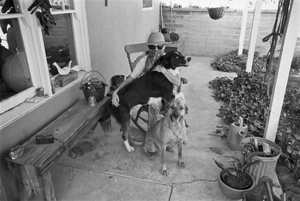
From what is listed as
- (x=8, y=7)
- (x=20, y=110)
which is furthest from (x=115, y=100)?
(x=8, y=7)

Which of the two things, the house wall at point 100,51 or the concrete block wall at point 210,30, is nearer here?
the house wall at point 100,51

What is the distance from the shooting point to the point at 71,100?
9.88 feet

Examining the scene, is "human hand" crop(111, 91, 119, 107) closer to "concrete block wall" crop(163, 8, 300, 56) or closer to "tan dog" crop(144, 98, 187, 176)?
"tan dog" crop(144, 98, 187, 176)

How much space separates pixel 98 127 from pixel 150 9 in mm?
4498

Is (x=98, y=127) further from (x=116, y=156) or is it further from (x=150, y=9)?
(x=150, y=9)

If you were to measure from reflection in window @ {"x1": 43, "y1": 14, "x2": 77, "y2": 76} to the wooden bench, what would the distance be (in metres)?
0.74

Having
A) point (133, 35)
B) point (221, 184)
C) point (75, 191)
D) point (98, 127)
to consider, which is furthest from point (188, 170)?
point (133, 35)

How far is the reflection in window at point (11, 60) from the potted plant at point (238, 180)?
7.20ft

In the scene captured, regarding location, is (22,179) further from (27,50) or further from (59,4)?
(59,4)

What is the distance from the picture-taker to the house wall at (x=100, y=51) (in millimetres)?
2125

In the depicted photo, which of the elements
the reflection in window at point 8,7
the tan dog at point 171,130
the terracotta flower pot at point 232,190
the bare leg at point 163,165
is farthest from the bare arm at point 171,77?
the reflection in window at point 8,7

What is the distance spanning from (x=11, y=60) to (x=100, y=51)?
5.43 ft

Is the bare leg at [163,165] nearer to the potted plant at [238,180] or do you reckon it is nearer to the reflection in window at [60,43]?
the potted plant at [238,180]

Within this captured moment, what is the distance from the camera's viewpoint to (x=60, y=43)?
293 cm
